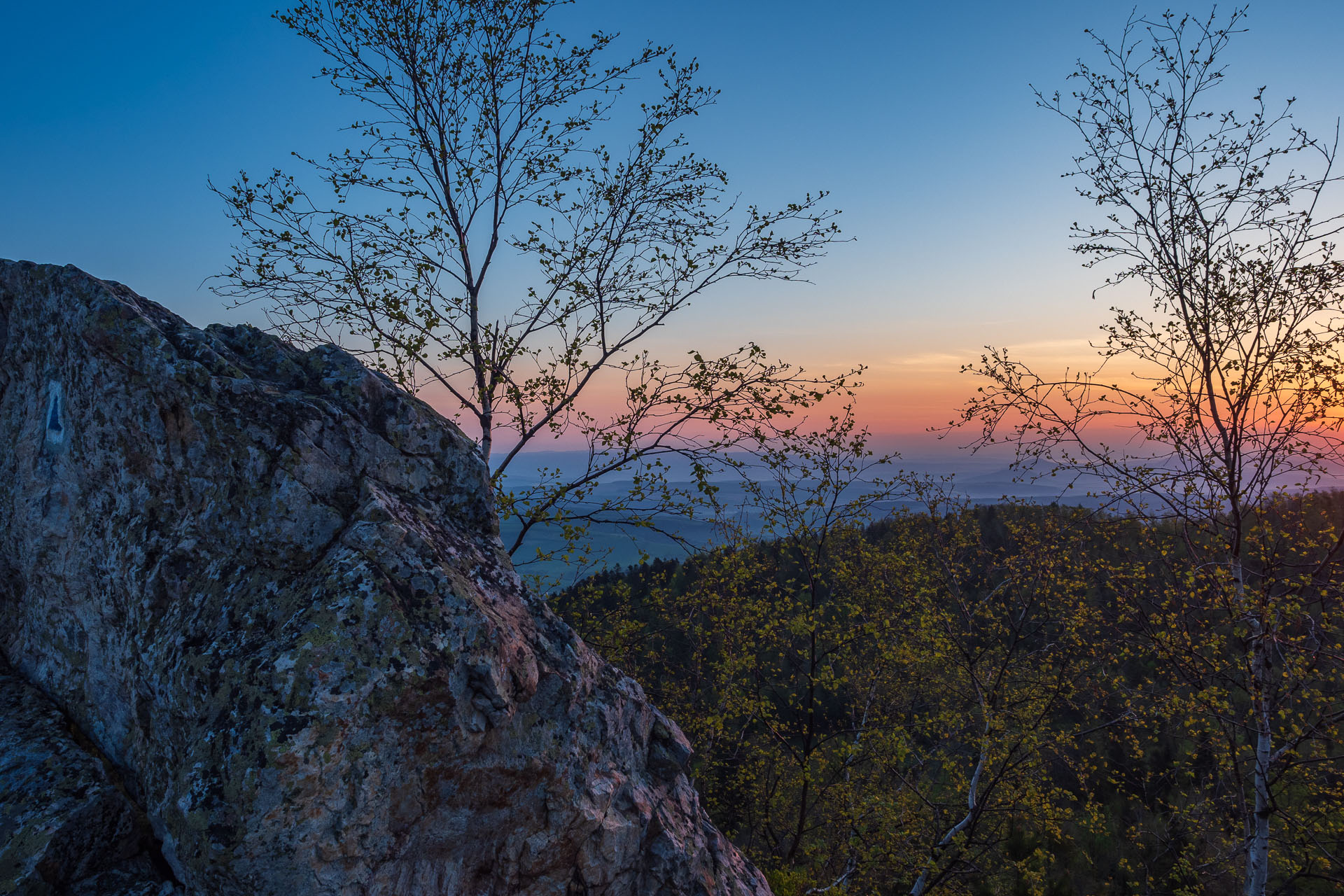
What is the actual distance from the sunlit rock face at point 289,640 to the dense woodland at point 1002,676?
276 inches

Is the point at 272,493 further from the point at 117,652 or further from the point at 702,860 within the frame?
the point at 702,860

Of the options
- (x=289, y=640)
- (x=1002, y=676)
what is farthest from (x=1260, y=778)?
(x=289, y=640)

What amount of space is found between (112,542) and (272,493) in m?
1.73

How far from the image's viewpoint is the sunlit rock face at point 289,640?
3.92 meters

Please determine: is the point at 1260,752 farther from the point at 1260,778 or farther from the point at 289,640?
the point at 289,640

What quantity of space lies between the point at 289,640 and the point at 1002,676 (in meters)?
15.1

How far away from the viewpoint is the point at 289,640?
4141 millimetres

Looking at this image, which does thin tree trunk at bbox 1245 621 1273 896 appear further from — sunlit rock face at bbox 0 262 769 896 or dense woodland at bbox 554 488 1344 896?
sunlit rock face at bbox 0 262 769 896

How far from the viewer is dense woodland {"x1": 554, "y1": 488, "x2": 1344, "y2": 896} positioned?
8.31 meters

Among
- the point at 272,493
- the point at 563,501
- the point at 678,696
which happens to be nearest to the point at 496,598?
the point at 272,493

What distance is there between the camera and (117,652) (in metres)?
4.98

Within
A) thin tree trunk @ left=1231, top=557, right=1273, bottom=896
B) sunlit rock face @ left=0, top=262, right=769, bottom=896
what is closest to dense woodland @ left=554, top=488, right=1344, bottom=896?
thin tree trunk @ left=1231, top=557, right=1273, bottom=896

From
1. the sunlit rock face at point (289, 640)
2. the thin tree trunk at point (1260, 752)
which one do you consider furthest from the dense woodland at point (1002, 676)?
the sunlit rock face at point (289, 640)

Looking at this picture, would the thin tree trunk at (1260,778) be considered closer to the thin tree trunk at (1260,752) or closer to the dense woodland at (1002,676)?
the thin tree trunk at (1260,752)
